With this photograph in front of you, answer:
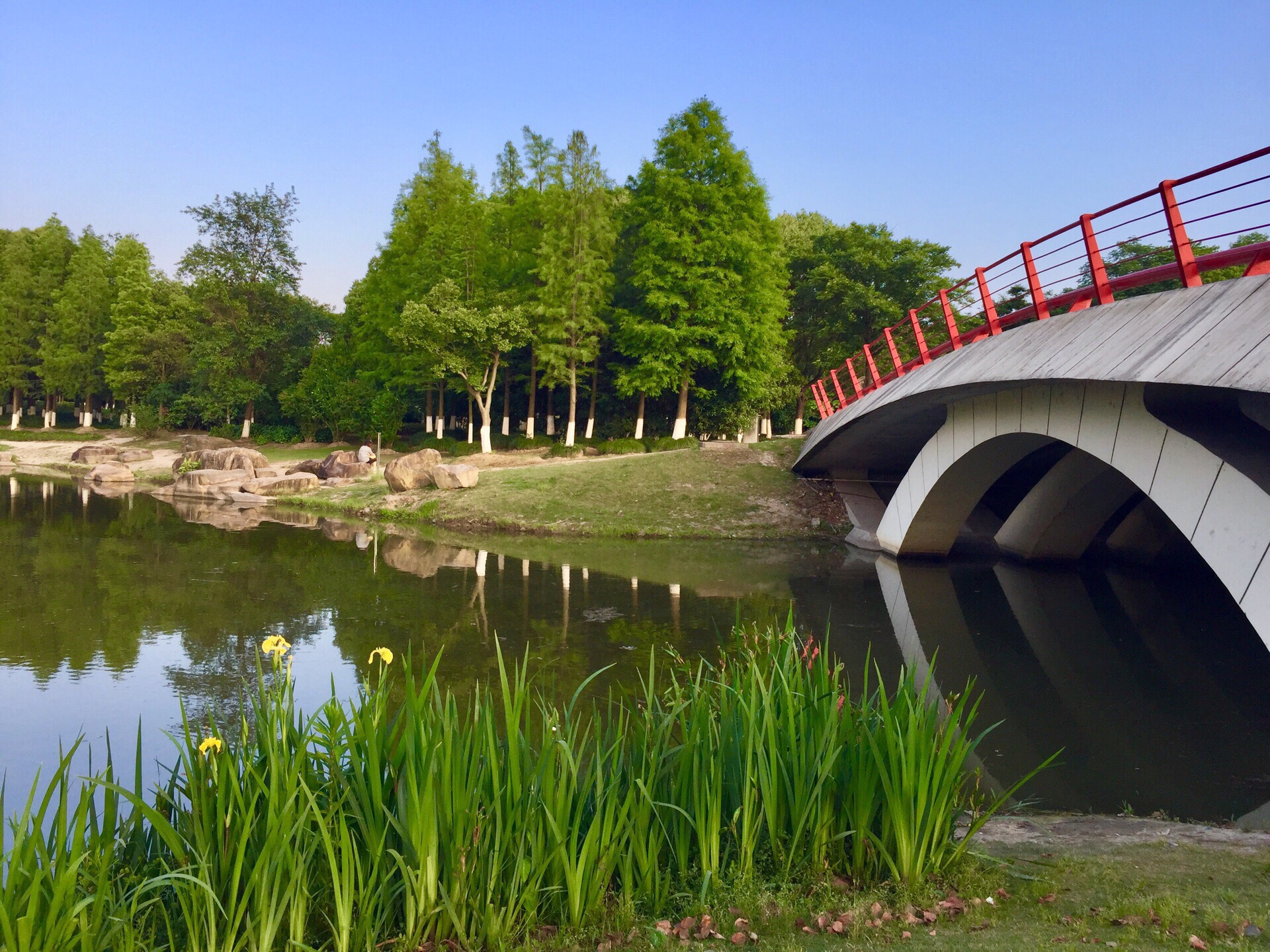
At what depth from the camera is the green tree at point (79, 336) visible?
53.7 m

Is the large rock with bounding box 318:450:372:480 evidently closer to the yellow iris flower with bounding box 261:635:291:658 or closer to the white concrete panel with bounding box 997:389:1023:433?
the white concrete panel with bounding box 997:389:1023:433

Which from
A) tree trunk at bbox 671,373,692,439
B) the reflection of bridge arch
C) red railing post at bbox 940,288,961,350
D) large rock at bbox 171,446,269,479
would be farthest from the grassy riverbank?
tree trunk at bbox 671,373,692,439

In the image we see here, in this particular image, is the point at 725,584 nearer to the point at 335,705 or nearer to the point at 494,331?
the point at 335,705

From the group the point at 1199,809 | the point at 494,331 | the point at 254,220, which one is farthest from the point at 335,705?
the point at 254,220

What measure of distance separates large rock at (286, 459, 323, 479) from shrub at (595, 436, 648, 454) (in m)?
10.7

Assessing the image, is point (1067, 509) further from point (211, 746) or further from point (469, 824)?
point (211, 746)

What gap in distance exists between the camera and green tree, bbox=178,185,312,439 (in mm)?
Result: 45906

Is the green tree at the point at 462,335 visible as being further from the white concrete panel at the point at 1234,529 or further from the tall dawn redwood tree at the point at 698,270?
the white concrete panel at the point at 1234,529

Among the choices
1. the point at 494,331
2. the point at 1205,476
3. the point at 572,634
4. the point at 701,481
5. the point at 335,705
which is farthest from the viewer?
the point at 494,331

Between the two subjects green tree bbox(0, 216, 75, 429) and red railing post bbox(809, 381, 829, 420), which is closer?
red railing post bbox(809, 381, 829, 420)

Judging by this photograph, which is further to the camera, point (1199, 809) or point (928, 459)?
point (928, 459)

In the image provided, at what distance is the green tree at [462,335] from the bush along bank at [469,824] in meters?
31.7

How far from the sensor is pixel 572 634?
458 inches

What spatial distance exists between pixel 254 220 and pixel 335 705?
50391 mm
